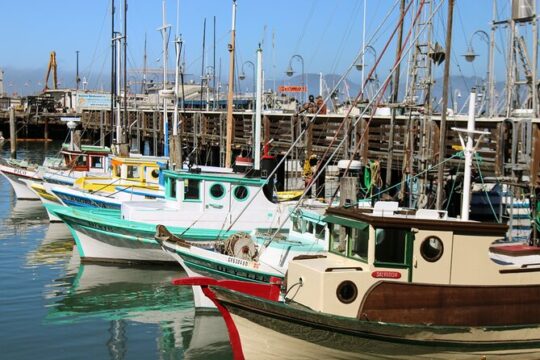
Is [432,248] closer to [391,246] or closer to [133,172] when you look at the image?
[391,246]

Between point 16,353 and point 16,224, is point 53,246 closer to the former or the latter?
point 16,224

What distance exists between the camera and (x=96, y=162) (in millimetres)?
33688

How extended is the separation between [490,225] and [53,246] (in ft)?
56.3

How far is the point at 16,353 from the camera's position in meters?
14.3

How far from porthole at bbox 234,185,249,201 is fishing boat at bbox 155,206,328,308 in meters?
3.08

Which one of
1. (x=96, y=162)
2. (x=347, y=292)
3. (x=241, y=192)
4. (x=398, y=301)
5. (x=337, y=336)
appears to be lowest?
(x=337, y=336)

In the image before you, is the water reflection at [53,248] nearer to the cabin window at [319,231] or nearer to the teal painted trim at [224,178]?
the teal painted trim at [224,178]

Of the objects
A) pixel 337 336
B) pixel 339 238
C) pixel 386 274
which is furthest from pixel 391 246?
pixel 337 336

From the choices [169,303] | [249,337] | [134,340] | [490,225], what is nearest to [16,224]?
[169,303]

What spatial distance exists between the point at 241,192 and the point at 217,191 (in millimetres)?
662

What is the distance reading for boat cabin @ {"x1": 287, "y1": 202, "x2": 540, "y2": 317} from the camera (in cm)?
1175

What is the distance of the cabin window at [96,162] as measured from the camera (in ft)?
110

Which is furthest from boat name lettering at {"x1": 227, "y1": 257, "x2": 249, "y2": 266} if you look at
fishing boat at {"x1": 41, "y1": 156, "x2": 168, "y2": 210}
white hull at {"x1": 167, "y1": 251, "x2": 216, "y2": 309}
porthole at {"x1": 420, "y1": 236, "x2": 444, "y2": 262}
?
fishing boat at {"x1": 41, "y1": 156, "x2": 168, "y2": 210}

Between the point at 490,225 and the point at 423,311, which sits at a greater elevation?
the point at 490,225
